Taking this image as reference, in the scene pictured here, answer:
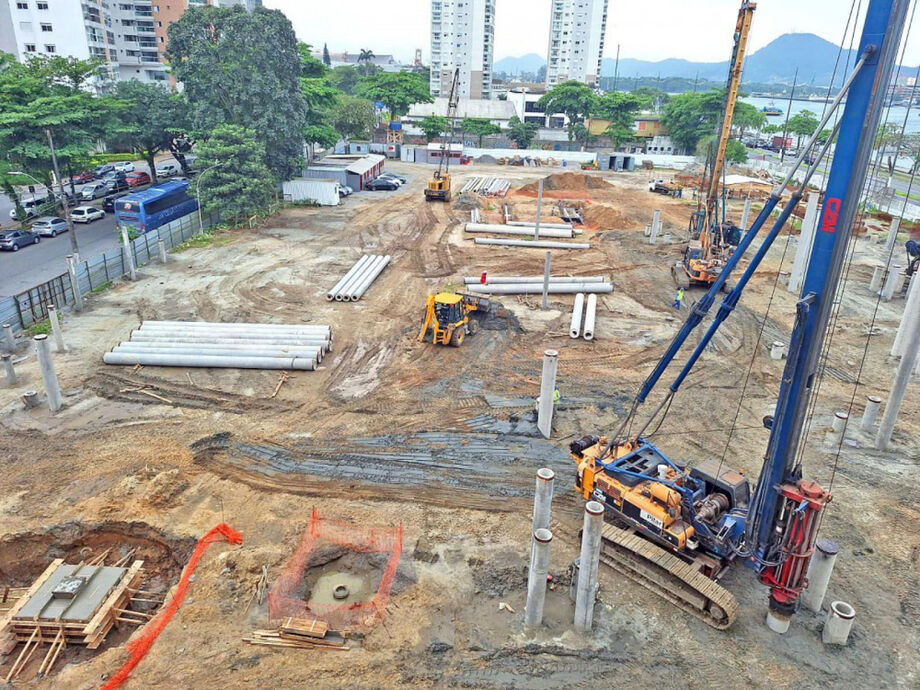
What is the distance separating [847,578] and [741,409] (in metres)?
7.06

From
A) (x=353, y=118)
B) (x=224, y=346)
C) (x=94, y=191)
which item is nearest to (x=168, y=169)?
(x=94, y=191)

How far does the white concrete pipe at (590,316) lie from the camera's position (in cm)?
2257

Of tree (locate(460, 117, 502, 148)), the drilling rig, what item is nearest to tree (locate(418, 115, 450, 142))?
tree (locate(460, 117, 502, 148))

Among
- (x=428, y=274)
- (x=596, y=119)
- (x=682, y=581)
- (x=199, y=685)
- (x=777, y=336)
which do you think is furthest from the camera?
(x=596, y=119)

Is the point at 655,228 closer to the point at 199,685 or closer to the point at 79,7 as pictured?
the point at 199,685

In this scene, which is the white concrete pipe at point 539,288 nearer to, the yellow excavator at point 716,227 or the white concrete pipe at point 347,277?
the yellow excavator at point 716,227

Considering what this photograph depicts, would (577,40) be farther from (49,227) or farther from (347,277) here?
(347,277)

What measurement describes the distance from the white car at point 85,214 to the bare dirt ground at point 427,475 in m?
14.8

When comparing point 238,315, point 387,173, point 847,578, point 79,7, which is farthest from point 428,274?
point 79,7

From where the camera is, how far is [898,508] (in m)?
13.7

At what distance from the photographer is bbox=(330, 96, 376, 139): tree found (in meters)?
66.7

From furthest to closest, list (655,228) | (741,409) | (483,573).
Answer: (655,228) < (741,409) < (483,573)

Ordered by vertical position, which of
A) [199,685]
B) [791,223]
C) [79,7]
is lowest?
[199,685]

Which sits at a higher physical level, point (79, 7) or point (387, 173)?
point (79, 7)
